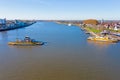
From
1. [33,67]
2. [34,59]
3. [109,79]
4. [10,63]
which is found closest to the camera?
[109,79]

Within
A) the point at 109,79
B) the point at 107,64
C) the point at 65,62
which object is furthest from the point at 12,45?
the point at 109,79

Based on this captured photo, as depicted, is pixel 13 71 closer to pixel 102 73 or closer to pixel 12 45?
pixel 102 73

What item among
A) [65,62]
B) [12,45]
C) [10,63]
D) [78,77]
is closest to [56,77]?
[78,77]

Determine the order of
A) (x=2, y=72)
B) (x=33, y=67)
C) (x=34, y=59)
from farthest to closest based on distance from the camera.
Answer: (x=34, y=59)
(x=33, y=67)
(x=2, y=72)

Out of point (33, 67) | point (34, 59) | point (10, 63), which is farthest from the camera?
point (34, 59)

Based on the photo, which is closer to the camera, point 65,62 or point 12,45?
point 65,62

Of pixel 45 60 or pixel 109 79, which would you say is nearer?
pixel 109 79

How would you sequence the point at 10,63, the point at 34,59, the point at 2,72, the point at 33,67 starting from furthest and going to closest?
the point at 34,59, the point at 10,63, the point at 33,67, the point at 2,72

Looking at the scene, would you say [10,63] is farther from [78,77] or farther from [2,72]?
[78,77]
